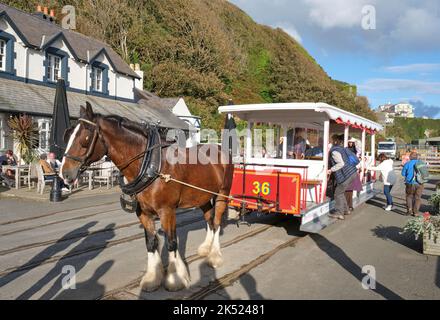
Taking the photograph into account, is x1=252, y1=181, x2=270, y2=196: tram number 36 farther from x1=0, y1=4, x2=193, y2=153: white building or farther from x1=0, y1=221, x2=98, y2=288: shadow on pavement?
x1=0, y1=4, x2=193, y2=153: white building

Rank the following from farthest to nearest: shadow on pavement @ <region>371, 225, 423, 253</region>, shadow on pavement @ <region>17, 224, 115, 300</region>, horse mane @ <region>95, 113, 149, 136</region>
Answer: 1. shadow on pavement @ <region>371, 225, 423, 253</region>
2. horse mane @ <region>95, 113, 149, 136</region>
3. shadow on pavement @ <region>17, 224, 115, 300</region>

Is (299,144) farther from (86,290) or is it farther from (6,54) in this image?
(6,54)

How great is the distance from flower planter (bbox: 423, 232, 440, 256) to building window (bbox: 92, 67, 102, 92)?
2074 centimetres

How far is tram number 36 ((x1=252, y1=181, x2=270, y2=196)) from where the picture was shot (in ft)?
23.2

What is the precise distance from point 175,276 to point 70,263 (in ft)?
6.05

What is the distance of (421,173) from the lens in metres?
9.43

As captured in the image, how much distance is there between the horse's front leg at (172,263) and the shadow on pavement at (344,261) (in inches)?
92.2

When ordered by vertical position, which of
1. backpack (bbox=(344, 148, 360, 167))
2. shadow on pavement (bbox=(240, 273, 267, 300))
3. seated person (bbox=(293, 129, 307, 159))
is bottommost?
shadow on pavement (bbox=(240, 273, 267, 300))

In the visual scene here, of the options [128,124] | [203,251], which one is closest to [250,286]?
[203,251]

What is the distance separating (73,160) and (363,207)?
371 inches

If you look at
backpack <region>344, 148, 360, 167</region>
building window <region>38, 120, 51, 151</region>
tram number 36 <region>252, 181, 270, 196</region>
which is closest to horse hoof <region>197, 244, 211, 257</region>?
tram number 36 <region>252, 181, 270, 196</region>

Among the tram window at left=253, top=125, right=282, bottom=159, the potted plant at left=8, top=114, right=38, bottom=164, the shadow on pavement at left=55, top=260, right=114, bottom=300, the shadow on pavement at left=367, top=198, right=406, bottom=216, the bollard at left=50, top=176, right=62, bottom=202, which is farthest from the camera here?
the potted plant at left=8, top=114, right=38, bottom=164

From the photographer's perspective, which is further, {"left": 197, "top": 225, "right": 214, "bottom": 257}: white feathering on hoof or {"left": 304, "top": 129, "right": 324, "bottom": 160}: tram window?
{"left": 304, "top": 129, "right": 324, "bottom": 160}: tram window
